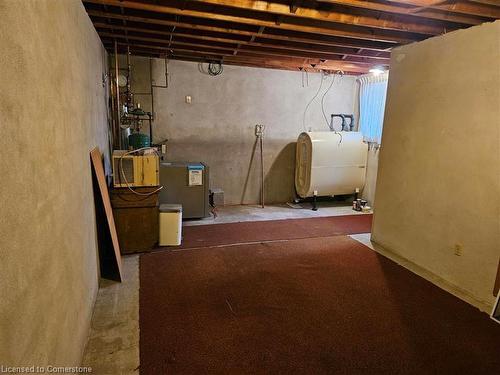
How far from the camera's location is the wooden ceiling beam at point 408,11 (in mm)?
2640

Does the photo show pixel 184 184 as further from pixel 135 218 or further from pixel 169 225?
pixel 135 218

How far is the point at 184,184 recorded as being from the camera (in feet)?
15.3

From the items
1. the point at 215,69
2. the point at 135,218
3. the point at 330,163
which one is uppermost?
the point at 215,69

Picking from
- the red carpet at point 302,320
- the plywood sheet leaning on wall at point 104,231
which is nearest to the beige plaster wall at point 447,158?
the red carpet at point 302,320

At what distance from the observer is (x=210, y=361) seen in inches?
78.0

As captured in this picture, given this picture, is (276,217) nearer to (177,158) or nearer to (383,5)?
(177,158)

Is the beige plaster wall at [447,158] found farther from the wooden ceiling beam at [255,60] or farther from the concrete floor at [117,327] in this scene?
the concrete floor at [117,327]

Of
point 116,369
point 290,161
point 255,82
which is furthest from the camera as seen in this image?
point 290,161

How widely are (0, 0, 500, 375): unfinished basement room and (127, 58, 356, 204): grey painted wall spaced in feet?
0.16

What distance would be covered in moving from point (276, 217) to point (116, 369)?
3615mm

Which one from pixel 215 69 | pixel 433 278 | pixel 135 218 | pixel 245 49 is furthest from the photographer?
pixel 215 69

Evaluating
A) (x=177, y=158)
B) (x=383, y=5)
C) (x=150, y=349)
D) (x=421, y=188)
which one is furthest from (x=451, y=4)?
(x=177, y=158)

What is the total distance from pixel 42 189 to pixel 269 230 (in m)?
3.49

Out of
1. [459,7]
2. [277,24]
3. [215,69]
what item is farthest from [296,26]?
[215,69]
